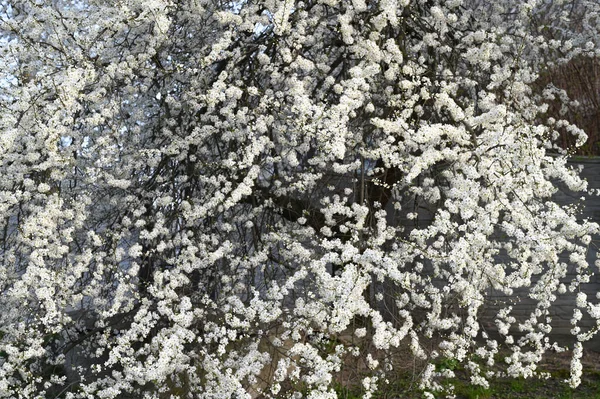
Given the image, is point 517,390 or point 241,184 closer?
point 241,184

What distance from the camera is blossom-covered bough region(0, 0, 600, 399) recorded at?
3545mm

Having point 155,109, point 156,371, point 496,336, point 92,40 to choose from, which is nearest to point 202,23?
point 155,109

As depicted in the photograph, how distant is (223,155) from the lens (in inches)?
177

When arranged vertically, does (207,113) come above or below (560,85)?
below

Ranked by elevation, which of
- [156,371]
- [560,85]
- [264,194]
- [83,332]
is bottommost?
[156,371]

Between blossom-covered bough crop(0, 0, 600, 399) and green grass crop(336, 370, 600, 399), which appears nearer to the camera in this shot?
blossom-covered bough crop(0, 0, 600, 399)

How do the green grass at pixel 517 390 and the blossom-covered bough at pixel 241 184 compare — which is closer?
the blossom-covered bough at pixel 241 184

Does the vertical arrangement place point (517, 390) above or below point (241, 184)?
below

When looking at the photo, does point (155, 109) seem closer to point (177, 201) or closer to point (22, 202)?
point (177, 201)

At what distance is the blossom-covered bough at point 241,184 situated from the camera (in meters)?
3.54

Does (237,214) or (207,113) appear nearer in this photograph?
(207,113)

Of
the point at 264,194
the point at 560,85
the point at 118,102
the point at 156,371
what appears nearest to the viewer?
the point at 156,371

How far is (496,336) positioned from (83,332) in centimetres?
365

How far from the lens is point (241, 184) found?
12.0 feet
